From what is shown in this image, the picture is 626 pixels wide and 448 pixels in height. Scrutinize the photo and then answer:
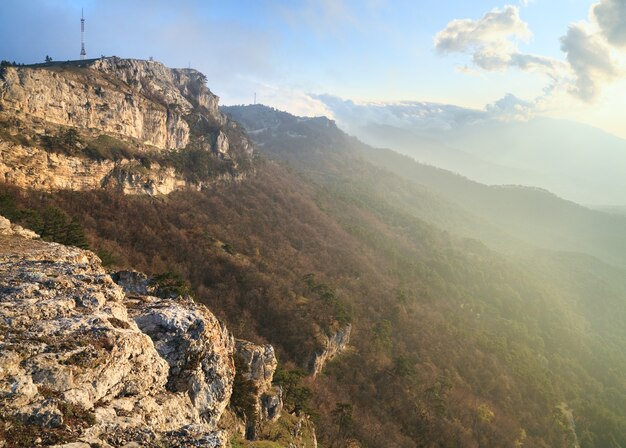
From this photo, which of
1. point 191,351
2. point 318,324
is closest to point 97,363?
point 191,351

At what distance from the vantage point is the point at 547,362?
384 ft

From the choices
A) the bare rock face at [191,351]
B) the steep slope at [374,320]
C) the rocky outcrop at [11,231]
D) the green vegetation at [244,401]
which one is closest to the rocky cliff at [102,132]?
the steep slope at [374,320]

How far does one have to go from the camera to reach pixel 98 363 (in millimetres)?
13062

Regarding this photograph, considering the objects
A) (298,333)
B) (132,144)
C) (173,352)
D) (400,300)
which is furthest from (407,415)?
(132,144)

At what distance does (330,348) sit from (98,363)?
63.6 metres

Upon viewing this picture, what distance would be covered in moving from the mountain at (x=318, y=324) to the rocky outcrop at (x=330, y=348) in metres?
0.44

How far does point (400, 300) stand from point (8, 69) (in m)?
103

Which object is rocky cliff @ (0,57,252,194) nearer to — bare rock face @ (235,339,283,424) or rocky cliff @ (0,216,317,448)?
bare rock face @ (235,339,283,424)

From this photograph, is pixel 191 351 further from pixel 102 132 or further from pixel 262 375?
pixel 102 132

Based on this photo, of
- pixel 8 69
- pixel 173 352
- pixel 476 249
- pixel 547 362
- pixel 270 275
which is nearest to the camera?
pixel 173 352

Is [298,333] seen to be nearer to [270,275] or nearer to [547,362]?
[270,275]

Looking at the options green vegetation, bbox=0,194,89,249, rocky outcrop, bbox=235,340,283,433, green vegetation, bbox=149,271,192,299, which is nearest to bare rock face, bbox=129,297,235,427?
rocky outcrop, bbox=235,340,283,433

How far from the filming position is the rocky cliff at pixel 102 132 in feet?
226

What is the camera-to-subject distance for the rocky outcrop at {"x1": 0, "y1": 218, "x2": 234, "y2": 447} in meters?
10.7
